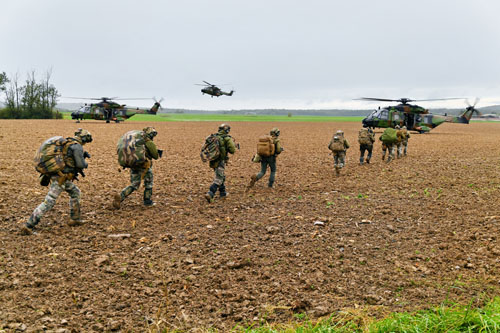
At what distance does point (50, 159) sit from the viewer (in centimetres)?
786

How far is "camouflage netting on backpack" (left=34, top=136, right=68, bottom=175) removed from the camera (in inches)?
309

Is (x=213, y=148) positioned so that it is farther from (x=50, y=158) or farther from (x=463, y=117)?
(x=463, y=117)

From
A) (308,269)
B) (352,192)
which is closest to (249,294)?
(308,269)

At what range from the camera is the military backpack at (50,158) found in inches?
309

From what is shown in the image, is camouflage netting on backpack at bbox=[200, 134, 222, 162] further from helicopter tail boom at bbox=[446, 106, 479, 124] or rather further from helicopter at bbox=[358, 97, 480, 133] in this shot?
helicopter tail boom at bbox=[446, 106, 479, 124]

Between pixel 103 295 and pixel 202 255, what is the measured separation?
196cm

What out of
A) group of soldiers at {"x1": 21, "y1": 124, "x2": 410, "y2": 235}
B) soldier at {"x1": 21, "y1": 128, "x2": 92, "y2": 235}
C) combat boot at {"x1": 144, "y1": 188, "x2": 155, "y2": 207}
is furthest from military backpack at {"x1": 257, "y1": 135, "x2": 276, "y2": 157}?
soldier at {"x1": 21, "y1": 128, "x2": 92, "y2": 235}

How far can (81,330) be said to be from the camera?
479 cm

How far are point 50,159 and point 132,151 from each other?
1.95m

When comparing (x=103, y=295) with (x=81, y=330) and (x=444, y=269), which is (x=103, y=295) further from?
(x=444, y=269)

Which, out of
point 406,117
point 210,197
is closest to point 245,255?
point 210,197

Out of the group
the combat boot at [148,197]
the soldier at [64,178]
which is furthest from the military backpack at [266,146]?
the soldier at [64,178]

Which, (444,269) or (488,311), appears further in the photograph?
(444,269)

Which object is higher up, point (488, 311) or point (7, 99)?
point (7, 99)
